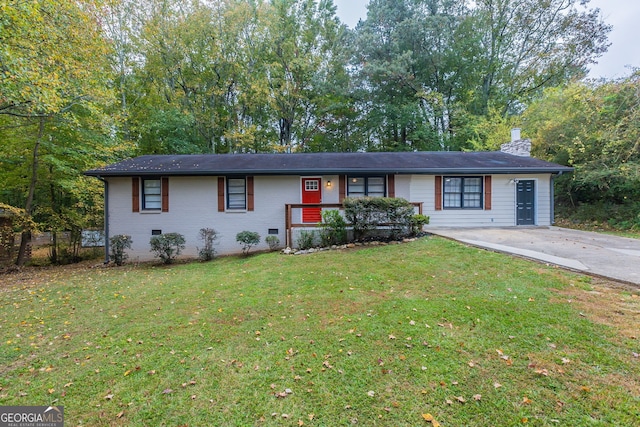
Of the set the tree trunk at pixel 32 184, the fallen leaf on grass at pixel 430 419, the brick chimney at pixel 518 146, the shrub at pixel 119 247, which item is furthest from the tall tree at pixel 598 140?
the tree trunk at pixel 32 184

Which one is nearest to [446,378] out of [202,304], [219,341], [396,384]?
[396,384]

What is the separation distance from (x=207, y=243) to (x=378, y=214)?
6.12m

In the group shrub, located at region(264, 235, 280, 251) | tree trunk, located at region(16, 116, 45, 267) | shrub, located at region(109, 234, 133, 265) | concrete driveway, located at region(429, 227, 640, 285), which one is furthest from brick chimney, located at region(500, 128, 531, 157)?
tree trunk, located at region(16, 116, 45, 267)

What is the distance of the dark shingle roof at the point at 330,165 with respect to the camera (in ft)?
33.2

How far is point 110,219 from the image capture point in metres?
10.4

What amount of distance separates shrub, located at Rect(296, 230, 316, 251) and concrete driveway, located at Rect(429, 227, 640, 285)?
4180 millimetres

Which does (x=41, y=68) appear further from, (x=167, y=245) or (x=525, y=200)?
(x=525, y=200)

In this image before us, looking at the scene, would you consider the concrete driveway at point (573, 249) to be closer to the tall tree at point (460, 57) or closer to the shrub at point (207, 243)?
the shrub at point (207, 243)

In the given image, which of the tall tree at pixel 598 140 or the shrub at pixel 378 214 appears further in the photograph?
the tall tree at pixel 598 140

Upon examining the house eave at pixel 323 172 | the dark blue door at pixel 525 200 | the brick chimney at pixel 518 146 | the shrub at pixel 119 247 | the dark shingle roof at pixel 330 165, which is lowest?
the shrub at pixel 119 247

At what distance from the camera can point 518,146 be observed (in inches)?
495

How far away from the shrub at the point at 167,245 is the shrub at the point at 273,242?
286 centimetres

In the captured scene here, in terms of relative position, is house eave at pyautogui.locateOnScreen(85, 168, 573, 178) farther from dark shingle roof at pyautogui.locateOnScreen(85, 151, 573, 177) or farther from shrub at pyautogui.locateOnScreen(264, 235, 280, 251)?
shrub at pyautogui.locateOnScreen(264, 235, 280, 251)

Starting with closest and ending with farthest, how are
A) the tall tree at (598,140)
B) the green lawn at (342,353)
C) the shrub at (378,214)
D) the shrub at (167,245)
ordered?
1. the green lawn at (342,353)
2. the shrub at (378,214)
3. the shrub at (167,245)
4. the tall tree at (598,140)
